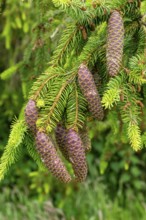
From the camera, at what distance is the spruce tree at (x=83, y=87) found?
1.52 metres

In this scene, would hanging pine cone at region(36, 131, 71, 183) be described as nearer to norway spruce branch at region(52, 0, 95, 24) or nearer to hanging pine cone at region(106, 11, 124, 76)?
hanging pine cone at region(106, 11, 124, 76)

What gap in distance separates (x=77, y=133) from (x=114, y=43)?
32 cm

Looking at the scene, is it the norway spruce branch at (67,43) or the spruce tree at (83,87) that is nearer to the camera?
the spruce tree at (83,87)

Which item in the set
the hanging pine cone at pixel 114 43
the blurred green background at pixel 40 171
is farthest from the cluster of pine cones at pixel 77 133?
the blurred green background at pixel 40 171

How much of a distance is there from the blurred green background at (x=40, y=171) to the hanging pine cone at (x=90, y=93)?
0.51 meters

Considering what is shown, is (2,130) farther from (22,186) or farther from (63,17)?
(63,17)

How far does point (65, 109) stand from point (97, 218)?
3.32 m

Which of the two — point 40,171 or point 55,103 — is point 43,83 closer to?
point 55,103

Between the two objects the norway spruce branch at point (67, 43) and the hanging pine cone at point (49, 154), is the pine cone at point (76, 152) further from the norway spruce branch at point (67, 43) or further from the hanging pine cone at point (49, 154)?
the norway spruce branch at point (67, 43)

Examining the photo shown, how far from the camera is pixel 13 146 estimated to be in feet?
5.10

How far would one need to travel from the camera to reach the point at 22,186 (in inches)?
253

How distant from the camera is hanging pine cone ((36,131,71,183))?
147cm

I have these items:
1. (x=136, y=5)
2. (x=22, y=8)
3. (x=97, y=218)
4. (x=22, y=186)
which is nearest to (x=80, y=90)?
(x=136, y=5)

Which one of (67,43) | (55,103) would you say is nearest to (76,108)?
(55,103)
